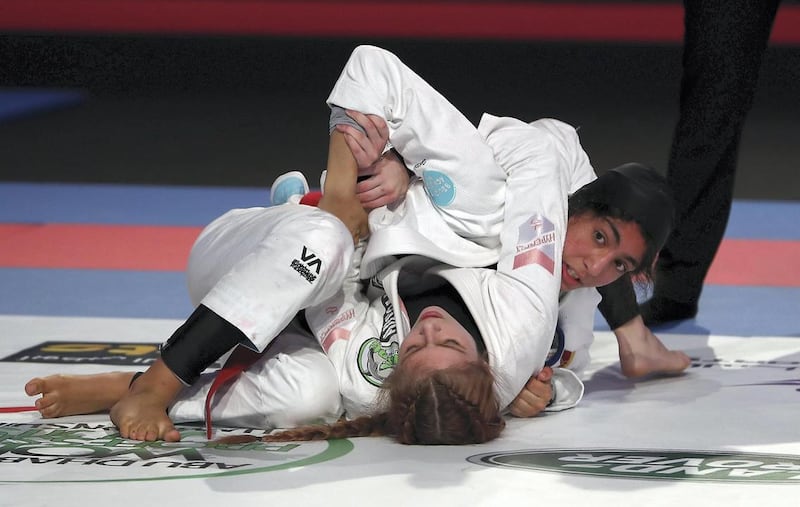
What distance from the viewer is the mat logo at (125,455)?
213 cm

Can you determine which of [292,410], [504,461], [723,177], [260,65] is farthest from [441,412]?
[260,65]

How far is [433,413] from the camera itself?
2.25 metres

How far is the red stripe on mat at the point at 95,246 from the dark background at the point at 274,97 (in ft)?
4.26

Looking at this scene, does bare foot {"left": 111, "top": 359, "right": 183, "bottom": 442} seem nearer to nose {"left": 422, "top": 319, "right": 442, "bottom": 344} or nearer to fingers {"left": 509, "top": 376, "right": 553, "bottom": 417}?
nose {"left": 422, "top": 319, "right": 442, "bottom": 344}

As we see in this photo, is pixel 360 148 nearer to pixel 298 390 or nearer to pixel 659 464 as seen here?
pixel 298 390

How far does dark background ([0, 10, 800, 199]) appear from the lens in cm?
664

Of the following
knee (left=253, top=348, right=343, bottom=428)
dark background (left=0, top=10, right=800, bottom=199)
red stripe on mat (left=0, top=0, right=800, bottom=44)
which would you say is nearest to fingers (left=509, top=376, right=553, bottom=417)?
knee (left=253, top=348, right=343, bottom=428)

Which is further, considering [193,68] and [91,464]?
[193,68]

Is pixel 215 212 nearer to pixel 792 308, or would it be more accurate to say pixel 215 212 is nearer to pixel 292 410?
pixel 792 308

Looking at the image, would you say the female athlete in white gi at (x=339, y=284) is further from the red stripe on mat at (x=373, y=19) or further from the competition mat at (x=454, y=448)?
the red stripe on mat at (x=373, y=19)

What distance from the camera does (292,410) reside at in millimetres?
2426

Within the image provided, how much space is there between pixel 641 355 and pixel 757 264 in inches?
61.0

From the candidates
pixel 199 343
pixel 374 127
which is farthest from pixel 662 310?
pixel 199 343

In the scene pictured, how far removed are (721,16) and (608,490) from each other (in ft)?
5.69
